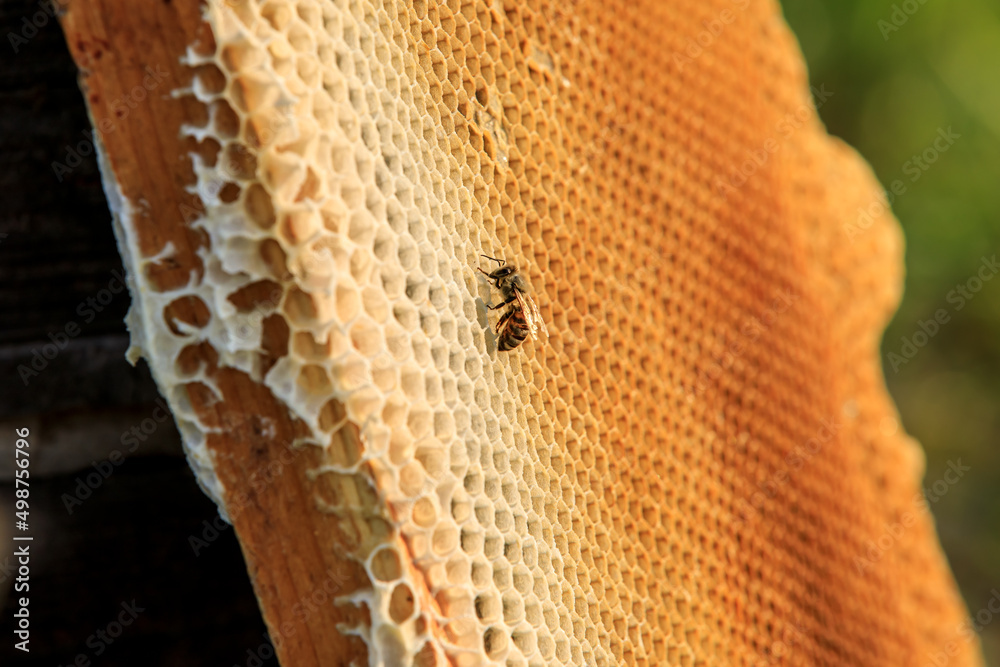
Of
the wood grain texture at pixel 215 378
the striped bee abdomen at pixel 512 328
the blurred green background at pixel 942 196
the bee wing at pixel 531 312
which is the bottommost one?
the wood grain texture at pixel 215 378

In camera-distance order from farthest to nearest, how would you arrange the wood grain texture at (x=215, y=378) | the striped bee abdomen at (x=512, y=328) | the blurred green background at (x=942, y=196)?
the blurred green background at (x=942, y=196) → the striped bee abdomen at (x=512, y=328) → the wood grain texture at (x=215, y=378)

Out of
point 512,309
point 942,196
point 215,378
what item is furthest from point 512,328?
point 942,196

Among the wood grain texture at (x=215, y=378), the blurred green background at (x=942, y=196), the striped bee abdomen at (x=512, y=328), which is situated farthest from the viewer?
the blurred green background at (x=942, y=196)

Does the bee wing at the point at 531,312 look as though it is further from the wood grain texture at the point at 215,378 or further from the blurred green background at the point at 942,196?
the blurred green background at the point at 942,196

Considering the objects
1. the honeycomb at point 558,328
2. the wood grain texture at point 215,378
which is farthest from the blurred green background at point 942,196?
the wood grain texture at point 215,378

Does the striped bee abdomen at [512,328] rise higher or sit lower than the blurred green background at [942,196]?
lower

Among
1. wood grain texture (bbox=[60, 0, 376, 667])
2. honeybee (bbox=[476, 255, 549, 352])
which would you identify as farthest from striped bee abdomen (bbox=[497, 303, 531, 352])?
wood grain texture (bbox=[60, 0, 376, 667])

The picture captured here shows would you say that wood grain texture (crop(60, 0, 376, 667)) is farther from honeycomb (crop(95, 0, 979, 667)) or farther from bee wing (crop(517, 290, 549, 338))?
bee wing (crop(517, 290, 549, 338))
